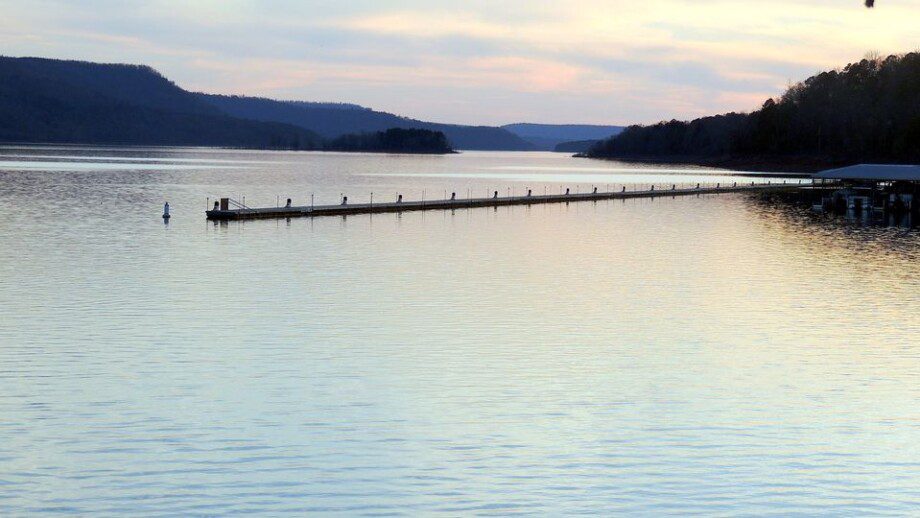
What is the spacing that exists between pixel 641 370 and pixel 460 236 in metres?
39.1

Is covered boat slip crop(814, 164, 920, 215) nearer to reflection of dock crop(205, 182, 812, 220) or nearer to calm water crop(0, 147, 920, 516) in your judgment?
reflection of dock crop(205, 182, 812, 220)

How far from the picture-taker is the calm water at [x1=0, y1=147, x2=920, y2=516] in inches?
690

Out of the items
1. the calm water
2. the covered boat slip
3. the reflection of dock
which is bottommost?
the calm water

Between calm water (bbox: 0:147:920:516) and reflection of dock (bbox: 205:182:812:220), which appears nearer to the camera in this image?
calm water (bbox: 0:147:920:516)

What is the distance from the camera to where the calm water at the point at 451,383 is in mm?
17516

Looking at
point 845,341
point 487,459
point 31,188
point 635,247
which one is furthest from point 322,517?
point 31,188

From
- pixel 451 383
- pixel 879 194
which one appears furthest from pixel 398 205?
pixel 451 383

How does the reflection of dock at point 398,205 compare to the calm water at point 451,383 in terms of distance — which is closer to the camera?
the calm water at point 451,383

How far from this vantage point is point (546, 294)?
40.2m

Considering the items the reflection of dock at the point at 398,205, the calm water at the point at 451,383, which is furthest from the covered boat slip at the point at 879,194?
the calm water at the point at 451,383

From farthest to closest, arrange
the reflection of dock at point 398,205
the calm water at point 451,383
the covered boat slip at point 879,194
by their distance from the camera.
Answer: the covered boat slip at point 879,194
the reflection of dock at point 398,205
the calm water at point 451,383

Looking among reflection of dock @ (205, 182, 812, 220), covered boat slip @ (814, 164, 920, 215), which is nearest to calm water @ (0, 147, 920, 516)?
reflection of dock @ (205, 182, 812, 220)

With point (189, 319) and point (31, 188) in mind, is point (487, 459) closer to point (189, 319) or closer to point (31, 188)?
point (189, 319)

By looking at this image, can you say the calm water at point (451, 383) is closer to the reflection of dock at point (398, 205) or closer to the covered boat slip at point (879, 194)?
the reflection of dock at point (398, 205)
